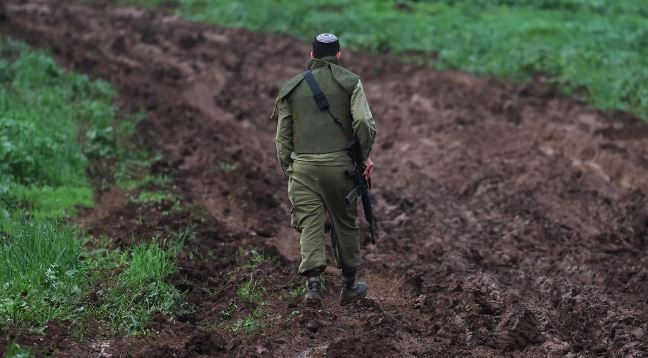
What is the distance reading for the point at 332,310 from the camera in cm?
645

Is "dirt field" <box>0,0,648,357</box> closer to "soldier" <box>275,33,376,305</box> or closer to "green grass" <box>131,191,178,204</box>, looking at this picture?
"green grass" <box>131,191,178,204</box>

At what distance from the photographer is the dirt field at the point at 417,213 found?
5.98 meters

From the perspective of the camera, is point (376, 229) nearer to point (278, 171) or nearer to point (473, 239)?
point (473, 239)

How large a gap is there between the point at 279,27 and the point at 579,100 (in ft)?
28.6

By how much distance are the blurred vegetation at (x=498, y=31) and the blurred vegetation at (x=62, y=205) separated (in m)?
7.30

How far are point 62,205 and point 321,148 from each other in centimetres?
359

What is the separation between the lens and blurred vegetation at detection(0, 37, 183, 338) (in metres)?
6.12

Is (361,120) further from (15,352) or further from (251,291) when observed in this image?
(15,352)

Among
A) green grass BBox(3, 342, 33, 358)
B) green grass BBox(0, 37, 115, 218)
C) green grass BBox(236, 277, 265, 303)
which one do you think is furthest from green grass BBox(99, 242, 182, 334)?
green grass BBox(0, 37, 115, 218)

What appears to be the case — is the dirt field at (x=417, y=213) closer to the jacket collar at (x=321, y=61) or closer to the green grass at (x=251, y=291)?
the green grass at (x=251, y=291)

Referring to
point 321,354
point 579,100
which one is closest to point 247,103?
point 579,100

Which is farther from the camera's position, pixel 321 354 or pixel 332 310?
pixel 332 310

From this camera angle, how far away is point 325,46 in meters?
6.24

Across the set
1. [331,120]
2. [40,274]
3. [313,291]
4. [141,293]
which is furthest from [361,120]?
[40,274]
